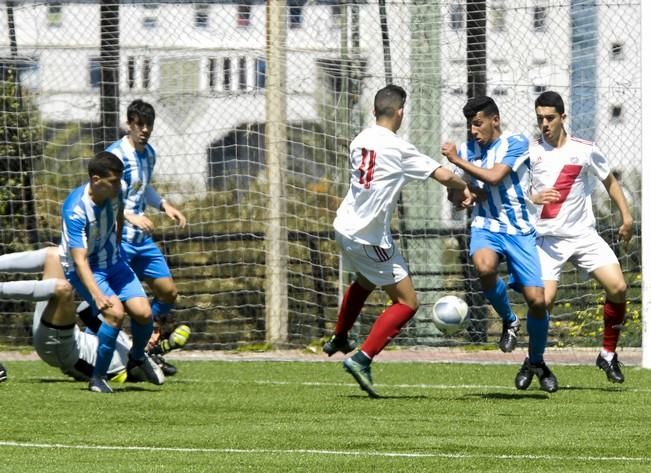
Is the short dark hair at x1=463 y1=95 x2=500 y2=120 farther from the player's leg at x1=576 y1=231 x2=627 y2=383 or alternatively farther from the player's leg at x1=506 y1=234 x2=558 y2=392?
the player's leg at x1=576 y1=231 x2=627 y2=383

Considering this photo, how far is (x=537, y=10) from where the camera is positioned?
44.5 feet

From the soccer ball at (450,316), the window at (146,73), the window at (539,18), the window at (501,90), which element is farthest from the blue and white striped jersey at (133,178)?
the window at (539,18)

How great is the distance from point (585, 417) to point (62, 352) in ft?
12.0

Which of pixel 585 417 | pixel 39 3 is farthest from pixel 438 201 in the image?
pixel 585 417

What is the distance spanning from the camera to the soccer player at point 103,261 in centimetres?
916

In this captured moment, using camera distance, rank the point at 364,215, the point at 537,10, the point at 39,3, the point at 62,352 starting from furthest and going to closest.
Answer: the point at 39,3 < the point at 537,10 < the point at 62,352 < the point at 364,215

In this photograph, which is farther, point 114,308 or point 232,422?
point 114,308

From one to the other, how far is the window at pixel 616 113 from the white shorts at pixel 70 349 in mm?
5223

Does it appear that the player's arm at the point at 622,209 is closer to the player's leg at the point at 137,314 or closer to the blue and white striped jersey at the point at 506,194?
the blue and white striped jersey at the point at 506,194

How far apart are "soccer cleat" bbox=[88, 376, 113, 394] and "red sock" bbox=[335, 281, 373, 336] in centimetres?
148

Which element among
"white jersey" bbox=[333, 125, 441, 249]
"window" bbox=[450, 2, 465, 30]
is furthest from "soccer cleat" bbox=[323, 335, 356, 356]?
"window" bbox=[450, 2, 465, 30]

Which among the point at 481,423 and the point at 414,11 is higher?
the point at 414,11

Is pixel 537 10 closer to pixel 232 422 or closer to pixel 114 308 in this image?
pixel 114 308

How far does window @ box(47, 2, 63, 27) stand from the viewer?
49.1ft
